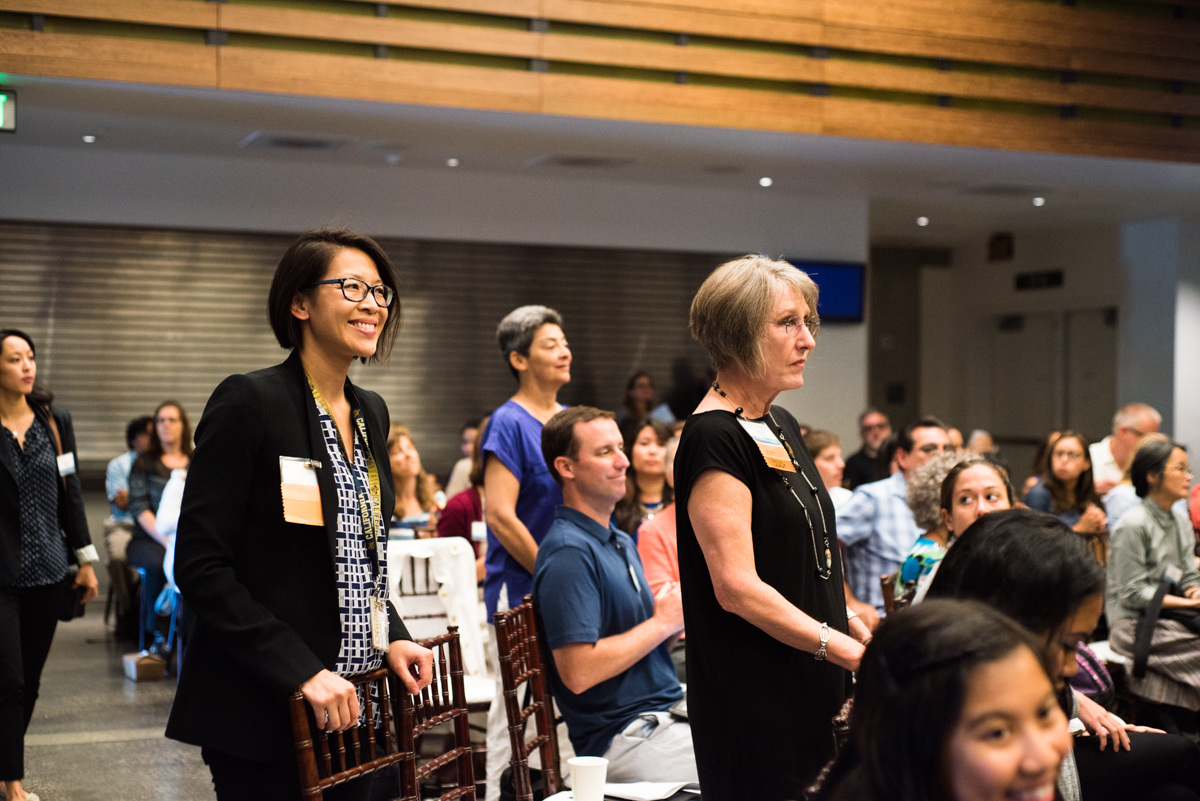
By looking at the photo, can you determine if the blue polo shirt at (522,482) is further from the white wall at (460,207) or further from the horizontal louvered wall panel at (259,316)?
the white wall at (460,207)

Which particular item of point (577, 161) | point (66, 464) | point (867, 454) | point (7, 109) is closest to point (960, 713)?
point (66, 464)

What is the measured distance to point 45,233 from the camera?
7.93 meters

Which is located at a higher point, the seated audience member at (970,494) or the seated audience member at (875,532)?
the seated audience member at (970,494)

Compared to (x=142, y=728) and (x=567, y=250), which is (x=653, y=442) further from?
(x=567, y=250)

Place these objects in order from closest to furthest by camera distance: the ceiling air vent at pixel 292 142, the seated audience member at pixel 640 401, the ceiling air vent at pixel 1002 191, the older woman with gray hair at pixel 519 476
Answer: the older woman with gray hair at pixel 519 476 → the ceiling air vent at pixel 292 142 → the seated audience member at pixel 640 401 → the ceiling air vent at pixel 1002 191

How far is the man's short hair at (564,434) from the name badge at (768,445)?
1.04 m

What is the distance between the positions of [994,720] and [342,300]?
46.7 inches

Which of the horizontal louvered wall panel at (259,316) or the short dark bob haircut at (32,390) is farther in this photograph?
the horizontal louvered wall panel at (259,316)

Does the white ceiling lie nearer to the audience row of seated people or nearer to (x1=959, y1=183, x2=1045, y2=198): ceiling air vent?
(x1=959, y1=183, x2=1045, y2=198): ceiling air vent

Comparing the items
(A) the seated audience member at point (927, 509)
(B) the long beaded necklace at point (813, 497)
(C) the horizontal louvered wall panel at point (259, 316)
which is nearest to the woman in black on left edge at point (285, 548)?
(B) the long beaded necklace at point (813, 497)

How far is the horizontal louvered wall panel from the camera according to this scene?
26.3 ft

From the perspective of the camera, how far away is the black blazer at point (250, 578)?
1.66 meters

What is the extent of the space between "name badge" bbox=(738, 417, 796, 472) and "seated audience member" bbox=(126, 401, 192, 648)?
5.08 metres

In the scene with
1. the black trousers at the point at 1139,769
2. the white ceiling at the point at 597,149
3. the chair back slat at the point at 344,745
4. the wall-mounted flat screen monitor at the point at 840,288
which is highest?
the white ceiling at the point at 597,149
